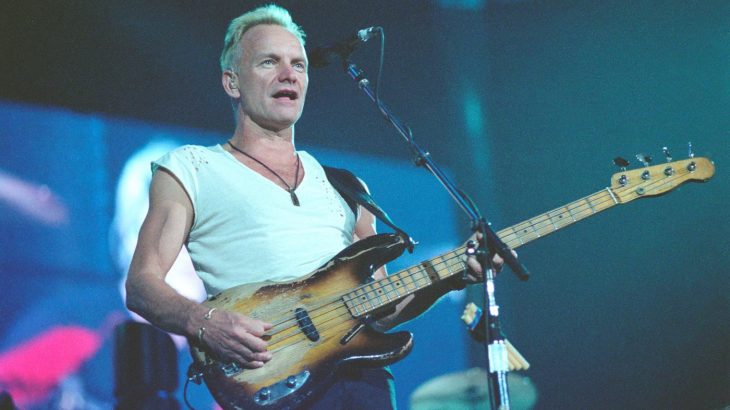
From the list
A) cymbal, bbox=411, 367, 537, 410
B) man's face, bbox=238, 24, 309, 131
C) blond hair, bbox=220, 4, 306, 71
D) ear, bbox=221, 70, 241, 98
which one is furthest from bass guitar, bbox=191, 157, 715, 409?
cymbal, bbox=411, 367, 537, 410

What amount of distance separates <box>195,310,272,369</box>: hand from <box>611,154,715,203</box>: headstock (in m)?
1.51

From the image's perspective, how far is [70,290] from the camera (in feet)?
9.82

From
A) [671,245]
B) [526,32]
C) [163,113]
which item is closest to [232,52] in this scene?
[163,113]

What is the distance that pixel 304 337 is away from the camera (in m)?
2.25

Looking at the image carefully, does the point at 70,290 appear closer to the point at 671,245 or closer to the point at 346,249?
the point at 346,249

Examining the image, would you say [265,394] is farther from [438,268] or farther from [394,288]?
[438,268]

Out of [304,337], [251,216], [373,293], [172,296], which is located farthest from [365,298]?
[172,296]

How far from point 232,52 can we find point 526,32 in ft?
7.32

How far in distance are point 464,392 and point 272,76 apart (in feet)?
7.13

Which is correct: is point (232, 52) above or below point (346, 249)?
above

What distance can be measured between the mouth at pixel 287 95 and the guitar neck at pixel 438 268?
833 millimetres

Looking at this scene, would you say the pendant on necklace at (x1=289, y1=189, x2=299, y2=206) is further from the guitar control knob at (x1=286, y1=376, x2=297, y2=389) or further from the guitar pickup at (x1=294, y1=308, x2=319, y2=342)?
the guitar control knob at (x1=286, y1=376, x2=297, y2=389)

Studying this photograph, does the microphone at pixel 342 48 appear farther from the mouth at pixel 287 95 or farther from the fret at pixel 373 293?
the fret at pixel 373 293

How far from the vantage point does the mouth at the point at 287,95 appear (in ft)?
9.03
